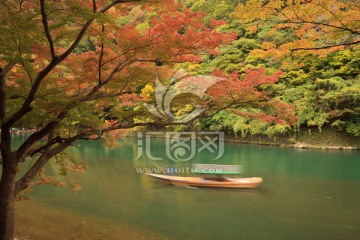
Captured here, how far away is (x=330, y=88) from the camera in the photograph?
19.6 meters

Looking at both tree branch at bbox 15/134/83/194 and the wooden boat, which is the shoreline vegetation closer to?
the wooden boat

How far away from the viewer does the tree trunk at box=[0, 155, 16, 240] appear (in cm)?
376

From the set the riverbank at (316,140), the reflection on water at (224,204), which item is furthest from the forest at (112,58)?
the riverbank at (316,140)

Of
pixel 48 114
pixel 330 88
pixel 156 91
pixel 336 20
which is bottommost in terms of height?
pixel 48 114

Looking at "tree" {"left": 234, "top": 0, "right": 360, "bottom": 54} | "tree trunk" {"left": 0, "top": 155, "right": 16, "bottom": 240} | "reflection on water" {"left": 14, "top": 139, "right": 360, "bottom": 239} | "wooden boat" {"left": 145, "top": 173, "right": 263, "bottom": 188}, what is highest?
"tree" {"left": 234, "top": 0, "right": 360, "bottom": 54}

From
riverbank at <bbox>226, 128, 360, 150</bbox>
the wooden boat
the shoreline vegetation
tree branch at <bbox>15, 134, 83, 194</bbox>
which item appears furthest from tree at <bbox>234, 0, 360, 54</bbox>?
riverbank at <bbox>226, 128, 360, 150</bbox>

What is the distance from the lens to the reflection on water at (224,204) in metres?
6.89

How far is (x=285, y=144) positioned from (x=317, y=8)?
18055 mm

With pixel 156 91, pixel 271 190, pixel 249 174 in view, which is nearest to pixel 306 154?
pixel 249 174

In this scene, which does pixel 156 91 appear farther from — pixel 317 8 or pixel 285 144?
pixel 285 144

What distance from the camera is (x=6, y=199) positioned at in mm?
3783

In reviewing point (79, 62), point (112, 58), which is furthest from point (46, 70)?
point (79, 62)

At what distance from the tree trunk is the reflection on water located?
298cm

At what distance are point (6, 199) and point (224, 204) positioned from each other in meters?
6.21
